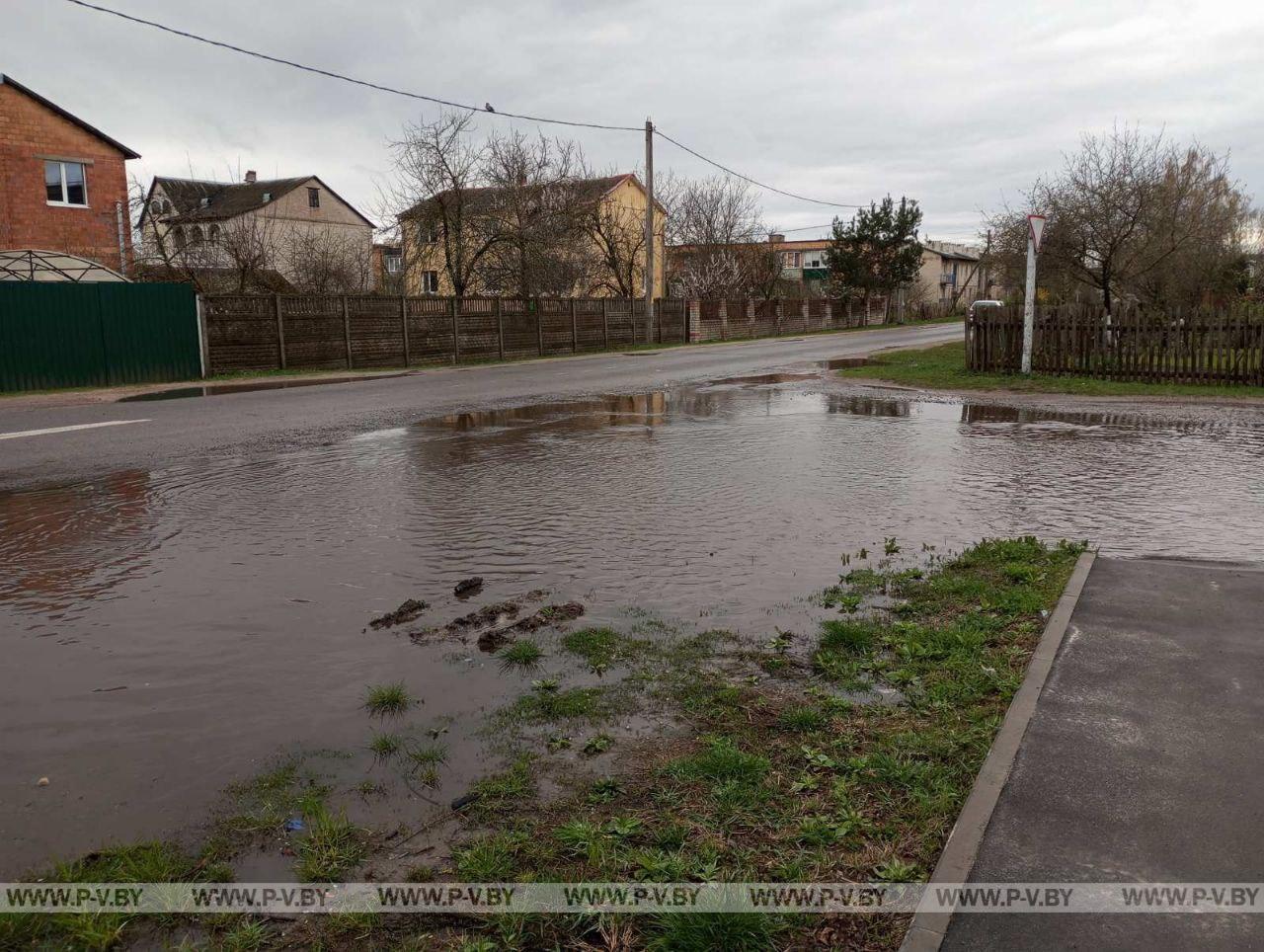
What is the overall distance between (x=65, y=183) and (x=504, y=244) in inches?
700

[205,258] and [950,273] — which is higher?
[950,273]

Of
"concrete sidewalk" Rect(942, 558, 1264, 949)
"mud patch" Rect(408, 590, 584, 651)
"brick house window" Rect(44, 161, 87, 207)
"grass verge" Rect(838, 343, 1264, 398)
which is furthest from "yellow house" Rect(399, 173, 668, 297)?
"concrete sidewalk" Rect(942, 558, 1264, 949)

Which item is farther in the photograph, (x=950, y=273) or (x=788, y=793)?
(x=950, y=273)

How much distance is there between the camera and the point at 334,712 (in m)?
4.08

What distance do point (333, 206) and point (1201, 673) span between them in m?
68.1

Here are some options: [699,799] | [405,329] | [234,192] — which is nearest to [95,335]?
[405,329]

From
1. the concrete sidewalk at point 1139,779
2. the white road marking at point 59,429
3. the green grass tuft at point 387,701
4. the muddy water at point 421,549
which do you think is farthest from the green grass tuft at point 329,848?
the white road marking at point 59,429

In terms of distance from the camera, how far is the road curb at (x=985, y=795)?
2.60m

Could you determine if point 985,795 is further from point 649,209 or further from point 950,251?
point 950,251

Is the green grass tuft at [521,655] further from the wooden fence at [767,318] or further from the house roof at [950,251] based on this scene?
the house roof at [950,251]

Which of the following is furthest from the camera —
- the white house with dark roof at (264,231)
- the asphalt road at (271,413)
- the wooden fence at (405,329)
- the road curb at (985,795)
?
the white house with dark roof at (264,231)

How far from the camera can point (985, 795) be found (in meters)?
3.25

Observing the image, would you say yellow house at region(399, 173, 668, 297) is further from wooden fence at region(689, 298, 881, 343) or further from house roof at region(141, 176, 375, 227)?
house roof at region(141, 176, 375, 227)

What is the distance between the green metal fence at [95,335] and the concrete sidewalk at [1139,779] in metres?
22.0
